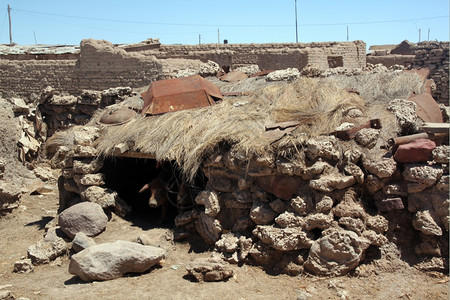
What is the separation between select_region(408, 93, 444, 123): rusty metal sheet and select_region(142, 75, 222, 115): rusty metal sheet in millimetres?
3161

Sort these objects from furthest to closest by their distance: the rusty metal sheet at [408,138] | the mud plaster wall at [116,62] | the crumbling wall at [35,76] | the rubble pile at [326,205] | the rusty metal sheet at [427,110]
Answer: the crumbling wall at [35,76]
the mud plaster wall at [116,62]
the rusty metal sheet at [427,110]
the rusty metal sheet at [408,138]
the rubble pile at [326,205]

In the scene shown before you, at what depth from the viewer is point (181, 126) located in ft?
24.1

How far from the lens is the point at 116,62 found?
13.3m

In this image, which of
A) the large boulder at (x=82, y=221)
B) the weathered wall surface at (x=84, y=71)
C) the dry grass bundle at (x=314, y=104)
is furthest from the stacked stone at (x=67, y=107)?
the dry grass bundle at (x=314, y=104)

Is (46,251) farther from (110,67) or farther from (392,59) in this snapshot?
(392,59)

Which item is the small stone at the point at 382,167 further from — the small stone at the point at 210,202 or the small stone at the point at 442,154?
the small stone at the point at 210,202

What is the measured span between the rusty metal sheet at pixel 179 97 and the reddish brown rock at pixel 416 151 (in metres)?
3.41

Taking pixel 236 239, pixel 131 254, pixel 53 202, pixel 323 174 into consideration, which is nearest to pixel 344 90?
pixel 323 174

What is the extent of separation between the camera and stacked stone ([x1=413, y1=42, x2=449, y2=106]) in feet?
45.9

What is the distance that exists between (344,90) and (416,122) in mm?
1881

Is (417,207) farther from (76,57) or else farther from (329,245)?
(76,57)

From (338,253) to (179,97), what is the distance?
396 cm

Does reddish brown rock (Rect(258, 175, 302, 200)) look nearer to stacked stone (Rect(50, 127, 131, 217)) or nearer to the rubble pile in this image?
the rubble pile

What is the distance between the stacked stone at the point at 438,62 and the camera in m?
14.0
